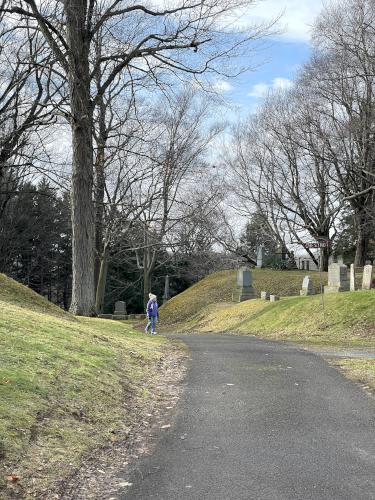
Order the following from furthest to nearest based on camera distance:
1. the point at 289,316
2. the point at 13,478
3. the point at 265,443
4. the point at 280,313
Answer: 1. the point at 280,313
2. the point at 289,316
3. the point at 265,443
4. the point at 13,478

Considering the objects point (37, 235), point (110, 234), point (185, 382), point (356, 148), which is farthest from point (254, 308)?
point (37, 235)

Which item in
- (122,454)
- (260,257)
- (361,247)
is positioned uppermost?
(361,247)

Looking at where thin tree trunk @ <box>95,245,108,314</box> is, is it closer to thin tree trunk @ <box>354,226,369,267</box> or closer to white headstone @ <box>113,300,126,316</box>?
white headstone @ <box>113,300,126,316</box>

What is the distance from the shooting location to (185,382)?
30.3 feet

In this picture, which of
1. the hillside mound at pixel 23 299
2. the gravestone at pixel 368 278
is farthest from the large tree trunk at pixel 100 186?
the gravestone at pixel 368 278

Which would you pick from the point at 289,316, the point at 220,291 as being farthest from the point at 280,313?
the point at 220,291

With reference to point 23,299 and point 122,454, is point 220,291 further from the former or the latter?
point 122,454

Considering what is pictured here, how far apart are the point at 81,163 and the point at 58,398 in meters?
12.5

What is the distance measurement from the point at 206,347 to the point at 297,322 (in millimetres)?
8852

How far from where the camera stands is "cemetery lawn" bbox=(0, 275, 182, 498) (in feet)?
15.4

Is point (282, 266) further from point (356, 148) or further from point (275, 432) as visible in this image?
point (275, 432)

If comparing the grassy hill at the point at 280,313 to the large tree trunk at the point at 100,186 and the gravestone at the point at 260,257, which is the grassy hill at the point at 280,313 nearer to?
the gravestone at the point at 260,257

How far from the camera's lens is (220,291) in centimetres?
3938

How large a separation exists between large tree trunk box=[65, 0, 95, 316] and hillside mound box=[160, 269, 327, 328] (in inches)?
664
